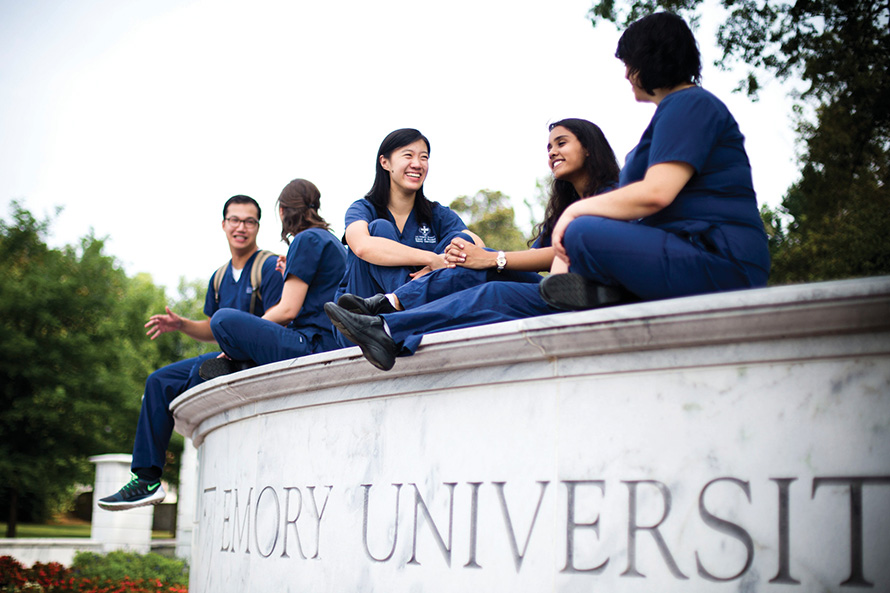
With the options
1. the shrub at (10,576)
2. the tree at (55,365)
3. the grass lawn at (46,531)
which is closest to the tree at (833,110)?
the shrub at (10,576)

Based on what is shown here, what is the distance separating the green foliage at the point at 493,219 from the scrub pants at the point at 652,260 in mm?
27890

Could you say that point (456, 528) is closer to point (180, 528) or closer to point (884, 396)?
point (884, 396)

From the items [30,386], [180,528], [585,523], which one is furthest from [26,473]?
[585,523]

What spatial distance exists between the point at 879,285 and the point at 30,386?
26.0 metres

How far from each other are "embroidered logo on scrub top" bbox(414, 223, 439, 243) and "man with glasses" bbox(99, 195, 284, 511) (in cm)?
140

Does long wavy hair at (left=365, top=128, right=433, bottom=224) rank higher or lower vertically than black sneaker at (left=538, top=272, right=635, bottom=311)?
higher

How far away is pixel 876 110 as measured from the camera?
1205 centimetres

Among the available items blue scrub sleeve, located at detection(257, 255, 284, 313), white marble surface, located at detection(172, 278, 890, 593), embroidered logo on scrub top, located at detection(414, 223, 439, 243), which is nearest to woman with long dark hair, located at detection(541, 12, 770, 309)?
white marble surface, located at detection(172, 278, 890, 593)

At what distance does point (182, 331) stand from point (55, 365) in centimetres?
2106

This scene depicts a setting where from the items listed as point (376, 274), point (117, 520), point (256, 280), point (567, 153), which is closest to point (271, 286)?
point (256, 280)

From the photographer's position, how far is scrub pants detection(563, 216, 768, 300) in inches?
116

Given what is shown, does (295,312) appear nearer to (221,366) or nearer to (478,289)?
(221,366)

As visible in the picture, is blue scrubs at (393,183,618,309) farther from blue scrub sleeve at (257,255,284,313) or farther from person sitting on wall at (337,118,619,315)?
blue scrub sleeve at (257,255,284,313)

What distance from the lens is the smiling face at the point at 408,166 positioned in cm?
499
